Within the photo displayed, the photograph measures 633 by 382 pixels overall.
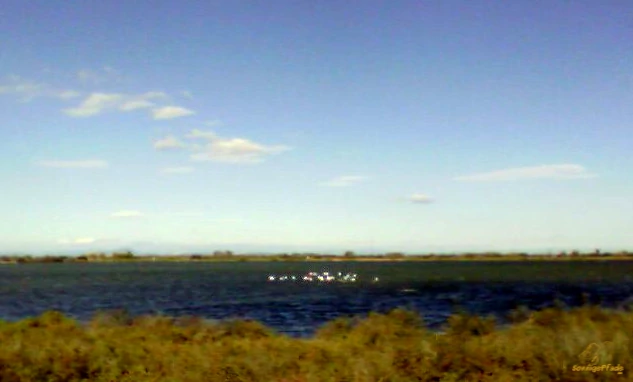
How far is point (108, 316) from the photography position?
24812 millimetres

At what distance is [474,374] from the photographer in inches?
535

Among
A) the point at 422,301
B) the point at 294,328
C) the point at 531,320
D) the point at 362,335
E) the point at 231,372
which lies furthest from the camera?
the point at 422,301

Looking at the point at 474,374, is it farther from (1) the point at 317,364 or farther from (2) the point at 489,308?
(2) the point at 489,308

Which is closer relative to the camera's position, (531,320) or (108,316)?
(531,320)

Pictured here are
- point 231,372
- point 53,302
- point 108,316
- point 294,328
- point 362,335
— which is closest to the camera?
point 231,372

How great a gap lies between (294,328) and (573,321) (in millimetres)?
14825

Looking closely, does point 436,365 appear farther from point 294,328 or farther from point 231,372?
point 294,328

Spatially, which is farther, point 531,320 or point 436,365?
point 531,320

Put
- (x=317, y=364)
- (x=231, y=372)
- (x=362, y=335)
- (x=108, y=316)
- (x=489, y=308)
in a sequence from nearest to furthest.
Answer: (x=231, y=372) < (x=317, y=364) < (x=362, y=335) < (x=108, y=316) < (x=489, y=308)

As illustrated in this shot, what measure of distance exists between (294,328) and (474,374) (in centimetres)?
1881

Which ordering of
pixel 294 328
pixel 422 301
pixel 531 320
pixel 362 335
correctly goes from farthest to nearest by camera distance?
pixel 422 301 < pixel 294 328 < pixel 531 320 < pixel 362 335

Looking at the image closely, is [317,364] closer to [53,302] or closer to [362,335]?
[362,335]

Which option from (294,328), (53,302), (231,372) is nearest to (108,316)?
(294,328)

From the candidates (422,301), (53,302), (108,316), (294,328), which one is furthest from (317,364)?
(53,302)
